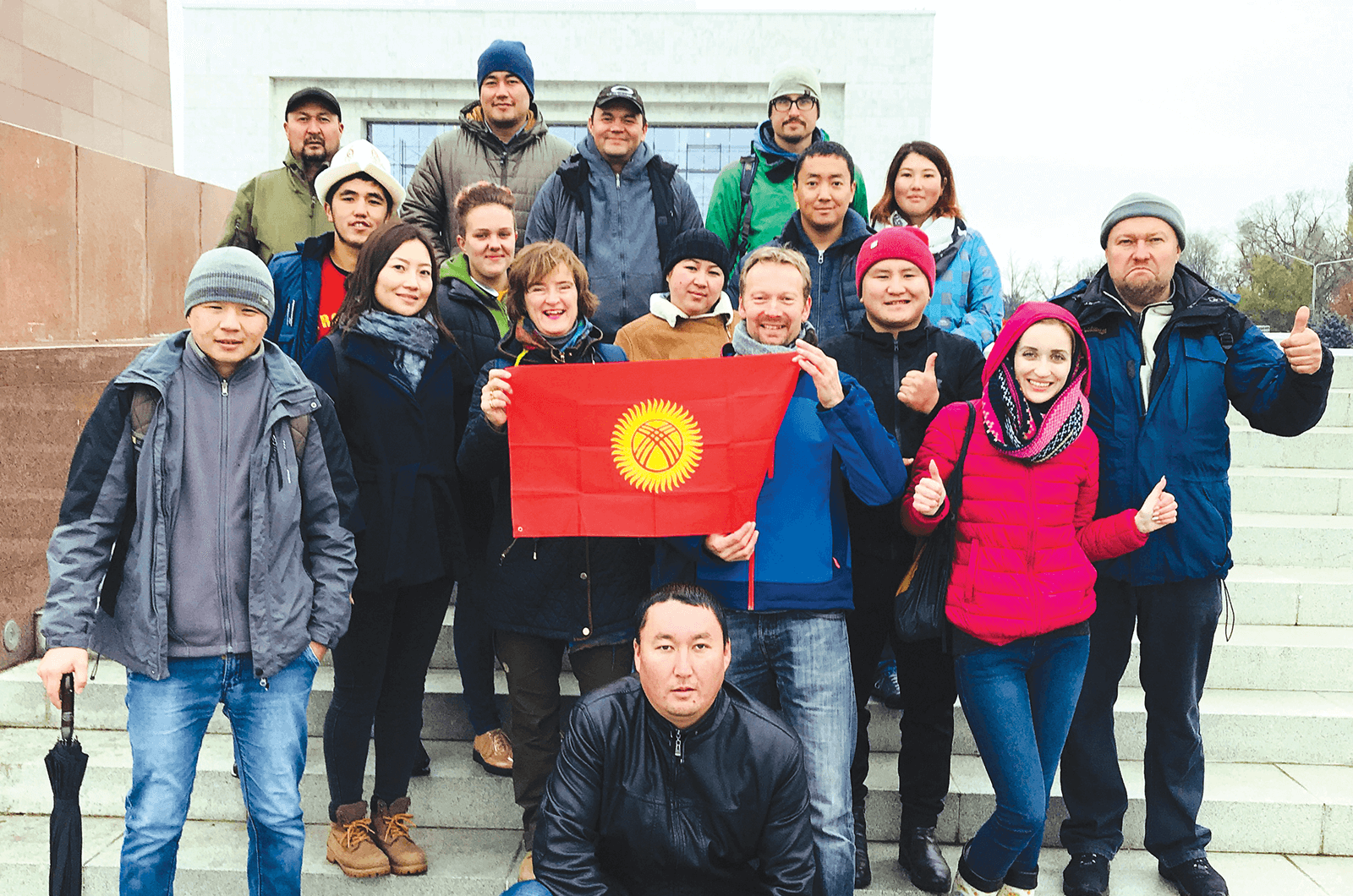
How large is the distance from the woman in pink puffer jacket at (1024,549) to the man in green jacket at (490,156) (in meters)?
3.01

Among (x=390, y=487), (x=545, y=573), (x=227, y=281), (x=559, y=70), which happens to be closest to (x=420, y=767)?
(x=545, y=573)

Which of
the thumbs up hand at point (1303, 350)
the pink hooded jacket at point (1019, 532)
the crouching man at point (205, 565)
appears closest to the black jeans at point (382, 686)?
the crouching man at point (205, 565)

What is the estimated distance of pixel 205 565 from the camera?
307 centimetres

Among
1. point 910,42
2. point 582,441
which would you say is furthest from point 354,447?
point 910,42

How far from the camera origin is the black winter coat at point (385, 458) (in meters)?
3.64

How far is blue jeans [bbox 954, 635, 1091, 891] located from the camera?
3.45 metres

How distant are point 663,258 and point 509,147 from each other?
120 centimetres

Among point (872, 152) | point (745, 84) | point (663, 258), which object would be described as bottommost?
point (663, 258)

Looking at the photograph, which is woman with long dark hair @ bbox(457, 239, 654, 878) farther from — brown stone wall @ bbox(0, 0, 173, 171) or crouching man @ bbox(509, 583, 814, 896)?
brown stone wall @ bbox(0, 0, 173, 171)

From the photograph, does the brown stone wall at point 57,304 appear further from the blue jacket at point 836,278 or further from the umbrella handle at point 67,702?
the blue jacket at point 836,278

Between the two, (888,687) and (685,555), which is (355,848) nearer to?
(685,555)

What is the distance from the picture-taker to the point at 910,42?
58.4ft

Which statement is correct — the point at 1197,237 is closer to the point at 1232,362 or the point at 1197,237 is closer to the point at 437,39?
the point at 437,39

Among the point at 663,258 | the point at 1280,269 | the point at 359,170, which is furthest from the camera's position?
the point at 1280,269
